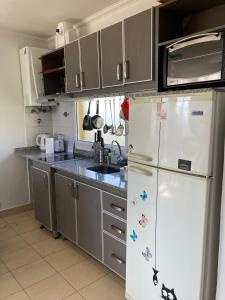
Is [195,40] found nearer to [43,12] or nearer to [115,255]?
[115,255]

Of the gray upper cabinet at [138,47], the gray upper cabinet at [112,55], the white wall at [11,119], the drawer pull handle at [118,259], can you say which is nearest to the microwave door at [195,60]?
→ the gray upper cabinet at [138,47]

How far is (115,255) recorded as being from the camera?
2082 mm

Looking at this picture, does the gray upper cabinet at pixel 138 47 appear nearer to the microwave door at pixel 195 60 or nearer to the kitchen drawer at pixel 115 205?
the microwave door at pixel 195 60

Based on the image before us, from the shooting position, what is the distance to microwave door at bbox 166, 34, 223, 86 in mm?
1476

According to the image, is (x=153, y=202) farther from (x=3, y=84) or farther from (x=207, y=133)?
(x=3, y=84)

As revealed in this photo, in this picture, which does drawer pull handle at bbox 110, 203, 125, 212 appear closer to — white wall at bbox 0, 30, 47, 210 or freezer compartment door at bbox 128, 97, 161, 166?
freezer compartment door at bbox 128, 97, 161, 166

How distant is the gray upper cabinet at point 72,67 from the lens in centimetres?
258

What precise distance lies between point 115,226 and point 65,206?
80 cm

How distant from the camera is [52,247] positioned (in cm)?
275

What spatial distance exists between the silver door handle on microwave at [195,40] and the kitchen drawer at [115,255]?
1.51 m

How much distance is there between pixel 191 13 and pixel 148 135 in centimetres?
107

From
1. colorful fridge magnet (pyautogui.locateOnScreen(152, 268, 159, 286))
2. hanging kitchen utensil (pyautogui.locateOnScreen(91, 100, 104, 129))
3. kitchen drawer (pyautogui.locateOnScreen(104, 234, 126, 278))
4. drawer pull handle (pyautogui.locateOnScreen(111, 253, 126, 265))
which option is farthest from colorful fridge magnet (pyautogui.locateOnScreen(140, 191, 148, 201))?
hanging kitchen utensil (pyautogui.locateOnScreen(91, 100, 104, 129))

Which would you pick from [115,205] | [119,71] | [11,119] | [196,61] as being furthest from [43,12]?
[115,205]

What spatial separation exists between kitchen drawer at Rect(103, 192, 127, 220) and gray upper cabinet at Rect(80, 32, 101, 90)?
41.3 inches
